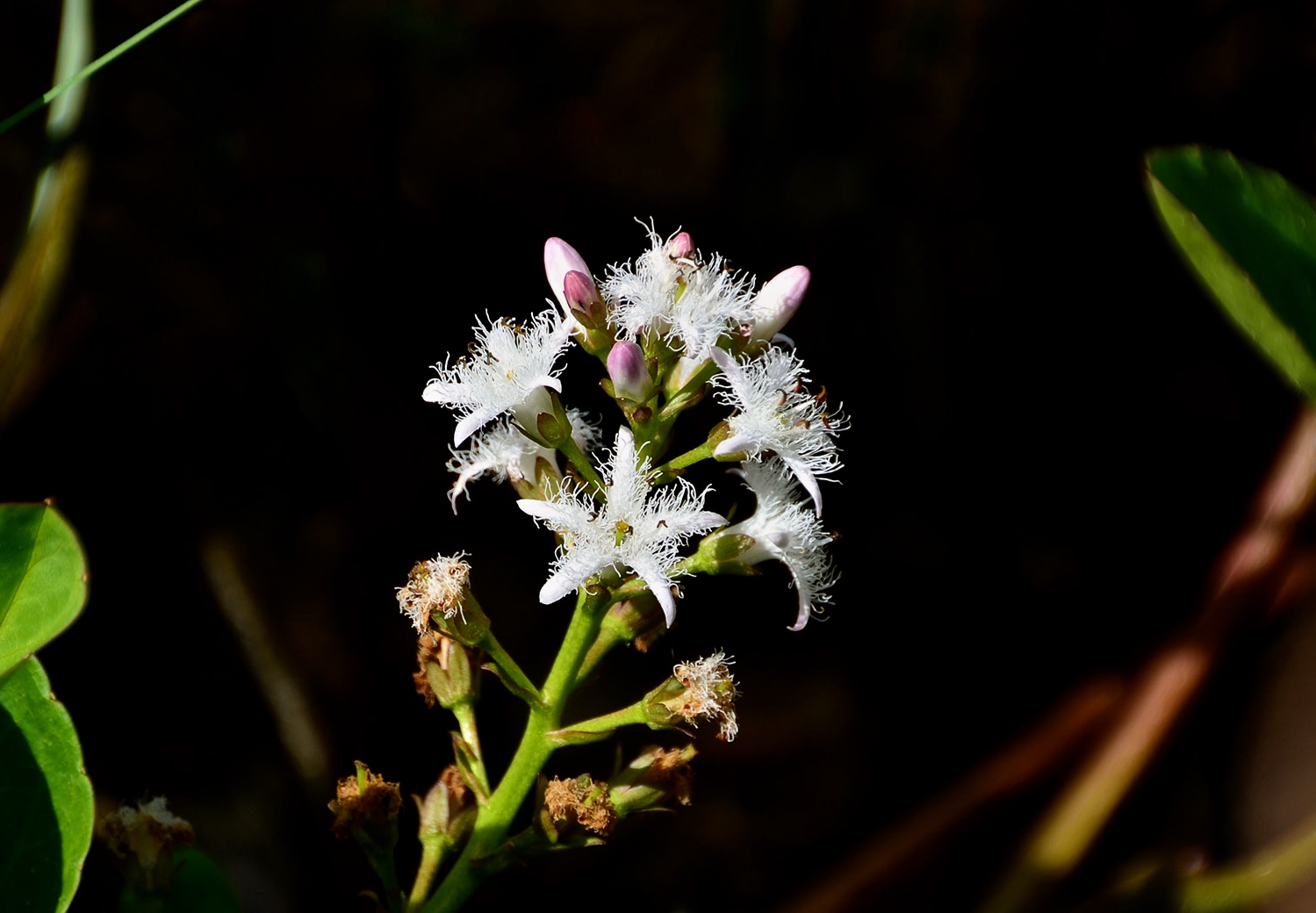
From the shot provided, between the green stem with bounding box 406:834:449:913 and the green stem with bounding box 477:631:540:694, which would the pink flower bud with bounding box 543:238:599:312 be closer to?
the green stem with bounding box 477:631:540:694

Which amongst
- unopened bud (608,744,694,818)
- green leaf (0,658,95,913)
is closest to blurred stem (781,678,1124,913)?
unopened bud (608,744,694,818)

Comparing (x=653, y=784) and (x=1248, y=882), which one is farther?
(x=1248, y=882)

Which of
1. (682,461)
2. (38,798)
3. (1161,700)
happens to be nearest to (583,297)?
(682,461)

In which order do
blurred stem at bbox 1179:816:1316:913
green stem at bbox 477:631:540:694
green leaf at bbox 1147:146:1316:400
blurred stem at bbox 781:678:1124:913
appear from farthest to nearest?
blurred stem at bbox 781:678:1124:913 < blurred stem at bbox 1179:816:1316:913 < green stem at bbox 477:631:540:694 < green leaf at bbox 1147:146:1316:400

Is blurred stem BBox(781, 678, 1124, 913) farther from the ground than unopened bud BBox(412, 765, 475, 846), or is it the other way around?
blurred stem BBox(781, 678, 1124, 913)

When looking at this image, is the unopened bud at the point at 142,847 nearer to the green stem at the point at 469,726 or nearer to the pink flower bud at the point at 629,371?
the green stem at the point at 469,726

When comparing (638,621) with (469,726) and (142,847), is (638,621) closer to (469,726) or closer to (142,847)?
(469,726)
